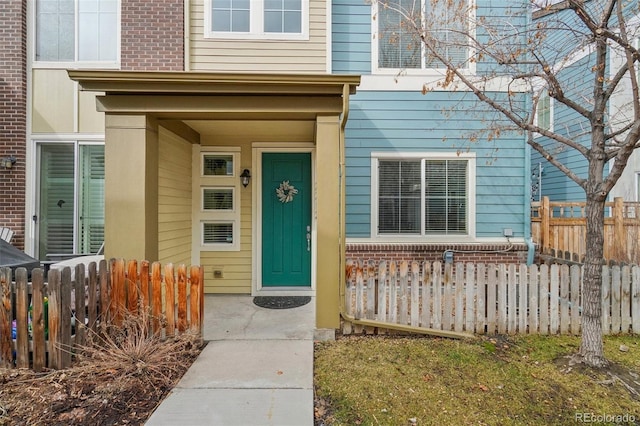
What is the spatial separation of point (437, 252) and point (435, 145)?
2.08 m

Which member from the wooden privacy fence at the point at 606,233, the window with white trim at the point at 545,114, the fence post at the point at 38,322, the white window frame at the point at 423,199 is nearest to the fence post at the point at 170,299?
the fence post at the point at 38,322

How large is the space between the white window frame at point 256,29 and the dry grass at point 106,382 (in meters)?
5.15

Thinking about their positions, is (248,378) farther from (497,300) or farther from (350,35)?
(350,35)

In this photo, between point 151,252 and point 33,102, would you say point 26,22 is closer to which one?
point 33,102

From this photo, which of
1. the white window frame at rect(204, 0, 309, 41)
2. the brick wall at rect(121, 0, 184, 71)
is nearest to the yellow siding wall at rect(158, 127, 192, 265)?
the brick wall at rect(121, 0, 184, 71)

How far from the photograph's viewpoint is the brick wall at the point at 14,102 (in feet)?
19.3

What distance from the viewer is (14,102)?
596 cm

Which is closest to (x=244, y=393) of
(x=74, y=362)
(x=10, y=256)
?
(x=74, y=362)

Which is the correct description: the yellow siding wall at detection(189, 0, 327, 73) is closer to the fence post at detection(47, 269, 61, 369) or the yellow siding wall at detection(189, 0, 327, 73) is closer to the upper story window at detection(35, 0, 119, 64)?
the upper story window at detection(35, 0, 119, 64)

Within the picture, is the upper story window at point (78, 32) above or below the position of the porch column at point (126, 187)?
above

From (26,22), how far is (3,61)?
835 mm

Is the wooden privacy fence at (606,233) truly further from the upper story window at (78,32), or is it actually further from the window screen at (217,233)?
the upper story window at (78,32)

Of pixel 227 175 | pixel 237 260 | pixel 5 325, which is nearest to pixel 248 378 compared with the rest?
pixel 5 325

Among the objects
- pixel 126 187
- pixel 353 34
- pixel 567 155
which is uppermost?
pixel 353 34
